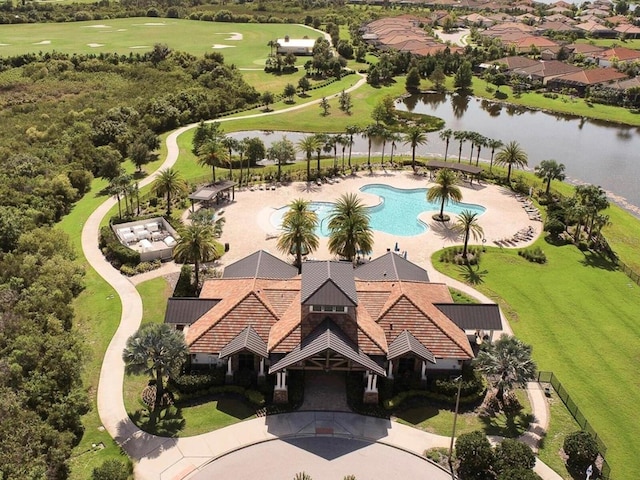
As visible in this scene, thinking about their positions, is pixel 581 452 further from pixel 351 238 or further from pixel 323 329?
pixel 351 238

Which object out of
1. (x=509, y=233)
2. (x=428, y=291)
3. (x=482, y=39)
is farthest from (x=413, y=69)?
(x=428, y=291)

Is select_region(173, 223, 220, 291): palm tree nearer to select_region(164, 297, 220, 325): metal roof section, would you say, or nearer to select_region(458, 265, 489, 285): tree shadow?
select_region(164, 297, 220, 325): metal roof section

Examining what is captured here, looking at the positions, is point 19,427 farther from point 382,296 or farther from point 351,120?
point 351,120

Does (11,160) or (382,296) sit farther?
(11,160)

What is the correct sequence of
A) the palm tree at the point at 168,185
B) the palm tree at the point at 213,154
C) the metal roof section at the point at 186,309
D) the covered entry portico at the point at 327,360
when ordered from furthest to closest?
1. the palm tree at the point at 213,154
2. the palm tree at the point at 168,185
3. the metal roof section at the point at 186,309
4. the covered entry portico at the point at 327,360

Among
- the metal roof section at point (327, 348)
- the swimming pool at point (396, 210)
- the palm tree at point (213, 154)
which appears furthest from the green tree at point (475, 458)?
the palm tree at point (213, 154)

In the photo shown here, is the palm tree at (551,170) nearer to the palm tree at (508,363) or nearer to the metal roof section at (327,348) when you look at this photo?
the palm tree at (508,363)

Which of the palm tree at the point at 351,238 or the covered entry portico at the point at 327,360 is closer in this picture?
the covered entry portico at the point at 327,360
